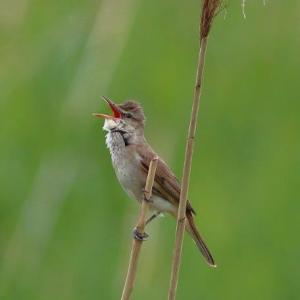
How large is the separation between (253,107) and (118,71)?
0.70 m

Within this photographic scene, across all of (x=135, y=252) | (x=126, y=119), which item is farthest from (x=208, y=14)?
(x=126, y=119)

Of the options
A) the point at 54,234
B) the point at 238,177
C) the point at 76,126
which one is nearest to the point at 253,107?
the point at 238,177

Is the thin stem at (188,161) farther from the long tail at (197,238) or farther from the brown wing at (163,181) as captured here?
the brown wing at (163,181)

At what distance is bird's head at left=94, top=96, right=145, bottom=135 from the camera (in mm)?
3955

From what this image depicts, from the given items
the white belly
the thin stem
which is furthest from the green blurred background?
the thin stem

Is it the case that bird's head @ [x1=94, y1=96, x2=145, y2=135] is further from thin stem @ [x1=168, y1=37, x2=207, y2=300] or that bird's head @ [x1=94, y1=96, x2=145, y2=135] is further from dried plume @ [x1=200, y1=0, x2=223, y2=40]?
dried plume @ [x1=200, y1=0, x2=223, y2=40]

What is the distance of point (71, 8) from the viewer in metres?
6.64

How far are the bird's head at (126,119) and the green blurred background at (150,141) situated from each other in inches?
39.5

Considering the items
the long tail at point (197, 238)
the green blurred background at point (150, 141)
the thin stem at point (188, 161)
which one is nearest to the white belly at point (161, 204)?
the long tail at point (197, 238)

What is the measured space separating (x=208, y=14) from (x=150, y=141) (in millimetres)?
2861

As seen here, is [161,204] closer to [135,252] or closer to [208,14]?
A: [135,252]

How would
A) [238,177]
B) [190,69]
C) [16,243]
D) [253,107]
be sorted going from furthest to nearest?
1. [190,69]
2. [253,107]
3. [238,177]
4. [16,243]

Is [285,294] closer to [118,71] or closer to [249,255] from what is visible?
[249,255]

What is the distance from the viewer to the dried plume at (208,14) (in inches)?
105
